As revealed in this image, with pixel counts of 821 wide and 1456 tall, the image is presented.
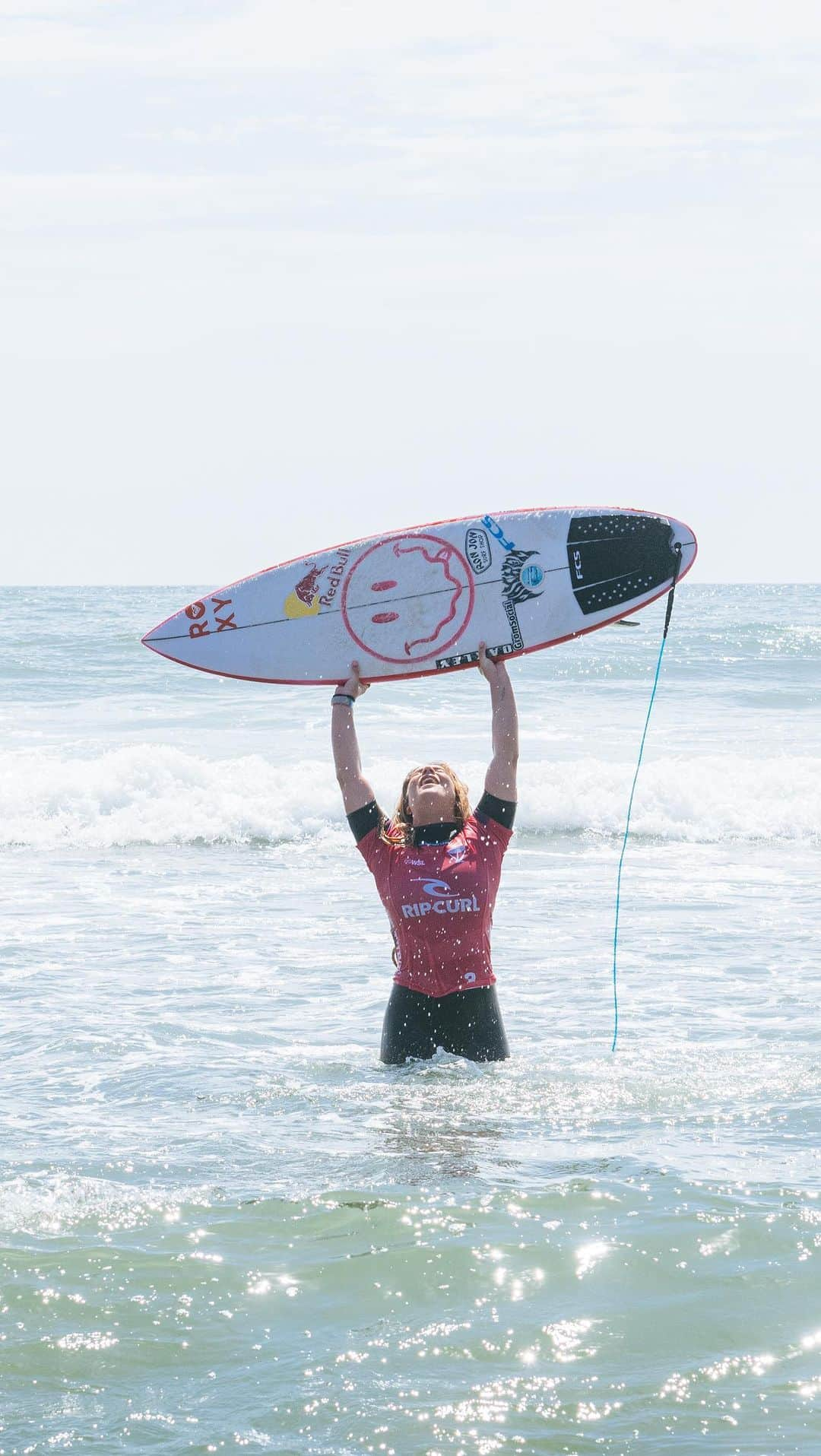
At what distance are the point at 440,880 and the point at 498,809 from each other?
0.34 m

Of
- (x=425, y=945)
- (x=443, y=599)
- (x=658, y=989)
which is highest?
(x=443, y=599)

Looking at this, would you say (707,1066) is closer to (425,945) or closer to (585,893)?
(425,945)

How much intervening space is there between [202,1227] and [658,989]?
154 inches

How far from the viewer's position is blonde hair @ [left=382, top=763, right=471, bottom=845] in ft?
17.2

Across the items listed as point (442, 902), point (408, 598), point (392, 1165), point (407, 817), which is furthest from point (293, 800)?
point (392, 1165)

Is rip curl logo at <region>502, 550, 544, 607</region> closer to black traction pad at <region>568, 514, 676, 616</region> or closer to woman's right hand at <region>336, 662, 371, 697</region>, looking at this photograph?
black traction pad at <region>568, 514, 676, 616</region>

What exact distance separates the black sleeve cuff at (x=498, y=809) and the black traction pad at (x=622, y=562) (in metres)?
1.41

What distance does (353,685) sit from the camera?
18.8ft

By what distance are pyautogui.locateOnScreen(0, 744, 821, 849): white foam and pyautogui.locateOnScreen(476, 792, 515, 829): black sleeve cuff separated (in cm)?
804

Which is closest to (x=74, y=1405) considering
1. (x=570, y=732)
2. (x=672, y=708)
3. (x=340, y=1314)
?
(x=340, y=1314)

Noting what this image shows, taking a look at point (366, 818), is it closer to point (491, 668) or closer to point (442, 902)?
point (442, 902)

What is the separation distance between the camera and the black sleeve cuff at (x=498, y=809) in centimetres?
511

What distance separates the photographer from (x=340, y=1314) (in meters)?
3.69

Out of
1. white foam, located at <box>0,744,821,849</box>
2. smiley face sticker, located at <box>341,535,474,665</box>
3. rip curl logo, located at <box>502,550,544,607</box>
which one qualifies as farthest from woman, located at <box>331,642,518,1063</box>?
white foam, located at <box>0,744,821,849</box>
